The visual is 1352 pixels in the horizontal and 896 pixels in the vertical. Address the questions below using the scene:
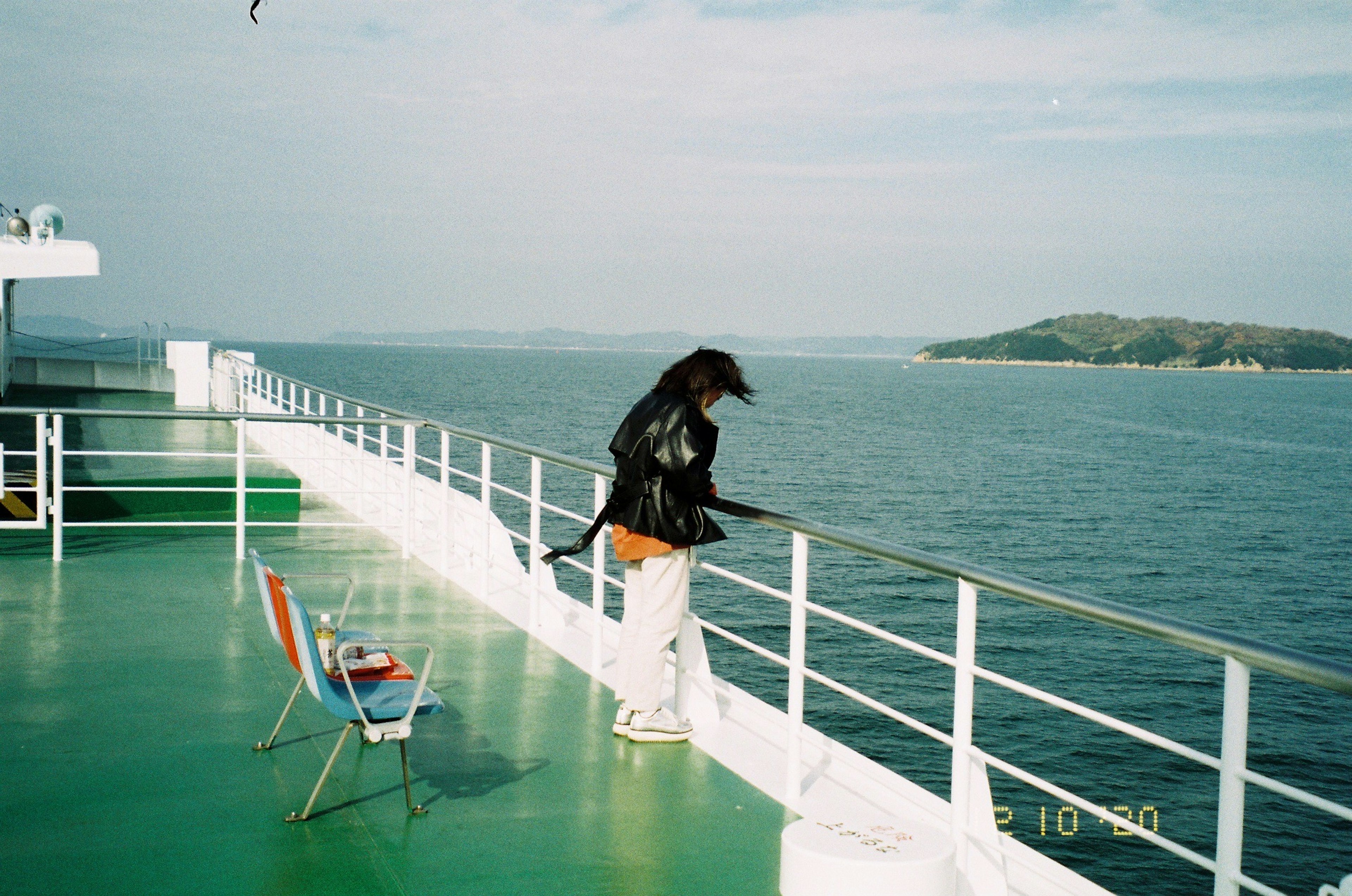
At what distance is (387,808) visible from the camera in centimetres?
358

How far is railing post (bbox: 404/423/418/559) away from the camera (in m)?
7.66

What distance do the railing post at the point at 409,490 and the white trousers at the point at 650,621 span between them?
3724 millimetres

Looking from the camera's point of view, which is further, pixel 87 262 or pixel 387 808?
pixel 87 262

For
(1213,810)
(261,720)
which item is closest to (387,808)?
(261,720)

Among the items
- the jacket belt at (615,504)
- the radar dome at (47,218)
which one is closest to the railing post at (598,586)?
the jacket belt at (615,504)

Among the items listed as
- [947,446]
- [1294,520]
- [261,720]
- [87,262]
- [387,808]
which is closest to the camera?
[387,808]

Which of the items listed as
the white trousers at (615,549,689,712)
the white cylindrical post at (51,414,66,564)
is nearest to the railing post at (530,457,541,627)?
the white trousers at (615,549,689,712)

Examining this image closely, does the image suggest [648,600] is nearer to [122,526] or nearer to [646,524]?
[646,524]

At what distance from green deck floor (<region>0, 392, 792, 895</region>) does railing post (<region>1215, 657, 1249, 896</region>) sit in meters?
1.22

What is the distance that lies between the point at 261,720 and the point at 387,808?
106cm

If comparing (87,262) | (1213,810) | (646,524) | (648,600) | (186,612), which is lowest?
(1213,810)

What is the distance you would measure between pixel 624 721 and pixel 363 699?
1135mm

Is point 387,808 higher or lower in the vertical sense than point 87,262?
lower

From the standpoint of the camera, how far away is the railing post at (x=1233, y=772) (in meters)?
2.14
